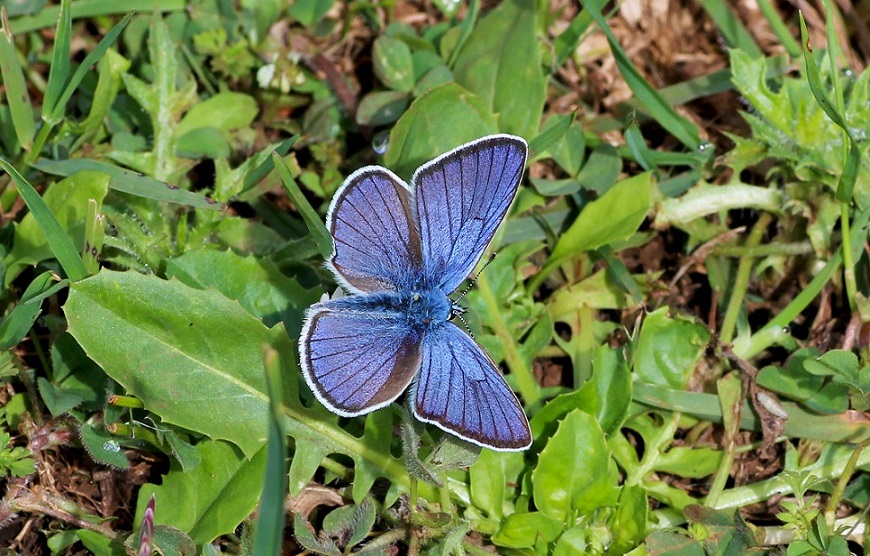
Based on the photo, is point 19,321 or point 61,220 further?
point 61,220

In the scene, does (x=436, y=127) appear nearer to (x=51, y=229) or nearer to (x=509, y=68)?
(x=509, y=68)

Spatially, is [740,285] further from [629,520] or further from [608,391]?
[629,520]

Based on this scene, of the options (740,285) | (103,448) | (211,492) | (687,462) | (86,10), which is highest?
(86,10)

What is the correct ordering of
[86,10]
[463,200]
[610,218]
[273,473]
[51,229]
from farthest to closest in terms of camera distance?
[86,10] → [610,218] → [463,200] → [51,229] → [273,473]

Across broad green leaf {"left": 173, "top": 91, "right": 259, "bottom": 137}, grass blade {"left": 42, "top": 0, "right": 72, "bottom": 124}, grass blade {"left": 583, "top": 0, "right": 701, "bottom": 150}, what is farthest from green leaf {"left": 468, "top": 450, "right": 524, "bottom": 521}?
grass blade {"left": 42, "top": 0, "right": 72, "bottom": 124}

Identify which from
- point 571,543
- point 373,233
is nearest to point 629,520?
point 571,543

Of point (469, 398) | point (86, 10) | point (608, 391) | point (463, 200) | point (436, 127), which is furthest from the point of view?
point (86, 10)

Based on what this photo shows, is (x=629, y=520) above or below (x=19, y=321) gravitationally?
below

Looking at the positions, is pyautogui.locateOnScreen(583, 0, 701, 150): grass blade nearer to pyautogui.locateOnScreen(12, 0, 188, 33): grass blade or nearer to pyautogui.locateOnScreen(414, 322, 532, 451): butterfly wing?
pyautogui.locateOnScreen(414, 322, 532, 451): butterfly wing
